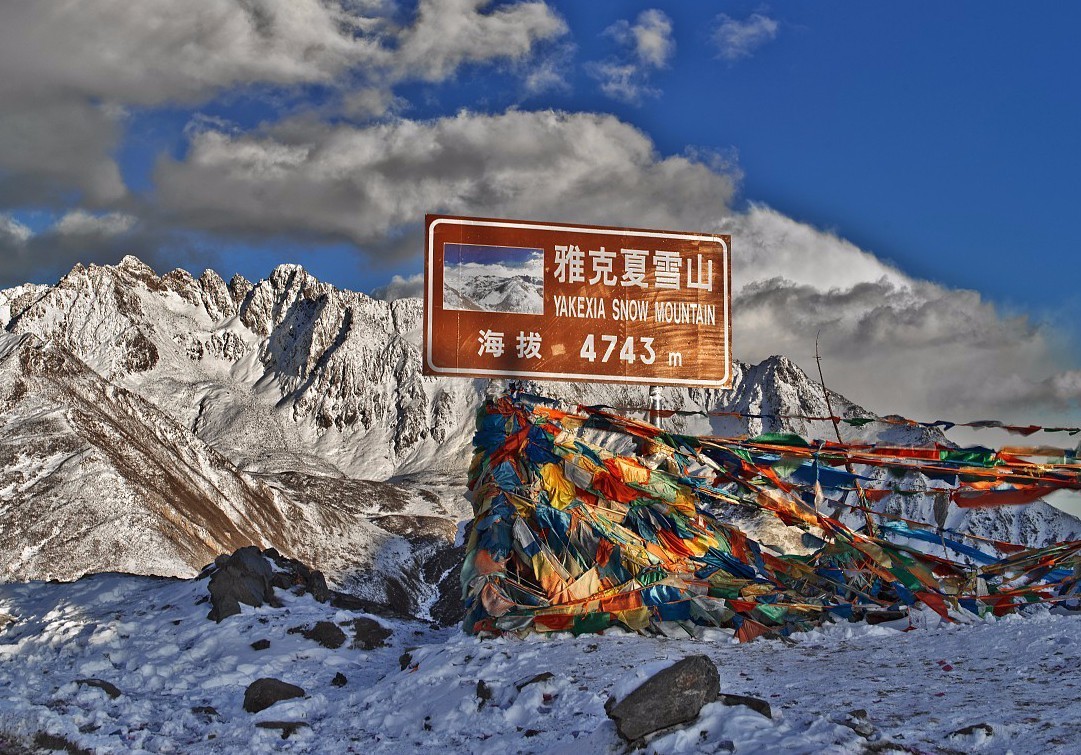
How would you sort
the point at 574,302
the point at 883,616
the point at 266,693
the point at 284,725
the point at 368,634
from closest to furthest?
1. the point at 284,725
2. the point at 266,693
3. the point at 883,616
4. the point at 368,634
5. the point at 574,302

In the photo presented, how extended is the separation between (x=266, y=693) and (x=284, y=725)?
54.7 inches

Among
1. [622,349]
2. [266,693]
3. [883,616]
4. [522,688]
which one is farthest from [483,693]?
[622,349]

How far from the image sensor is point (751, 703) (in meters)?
9.24

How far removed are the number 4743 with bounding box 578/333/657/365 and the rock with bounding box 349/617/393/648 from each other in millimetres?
5768

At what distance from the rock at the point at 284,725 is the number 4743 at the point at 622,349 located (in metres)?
8.43

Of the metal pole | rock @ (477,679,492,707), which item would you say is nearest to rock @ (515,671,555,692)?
rock @ (477,679,492,707)

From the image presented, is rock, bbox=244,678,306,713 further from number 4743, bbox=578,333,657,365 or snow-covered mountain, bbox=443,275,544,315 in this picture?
number 4743, bbox=578,333,657,365

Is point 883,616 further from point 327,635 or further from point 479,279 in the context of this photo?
point 479,279

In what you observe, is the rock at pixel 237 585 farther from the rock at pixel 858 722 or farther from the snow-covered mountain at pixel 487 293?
the rock at pixel 858 722

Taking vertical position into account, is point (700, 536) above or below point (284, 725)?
above

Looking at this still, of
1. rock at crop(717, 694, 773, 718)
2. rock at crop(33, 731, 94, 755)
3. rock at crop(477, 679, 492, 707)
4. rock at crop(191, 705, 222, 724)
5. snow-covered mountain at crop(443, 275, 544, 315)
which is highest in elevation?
snow-covered mountain at crop(443, 275, 544, 315)

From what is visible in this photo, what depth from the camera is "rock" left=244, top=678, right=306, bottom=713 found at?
13484mm

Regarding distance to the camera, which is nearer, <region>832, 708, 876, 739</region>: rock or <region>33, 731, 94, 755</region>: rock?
<region>832, 708, 876, 739</region>: rock

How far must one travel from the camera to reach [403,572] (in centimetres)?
9838
